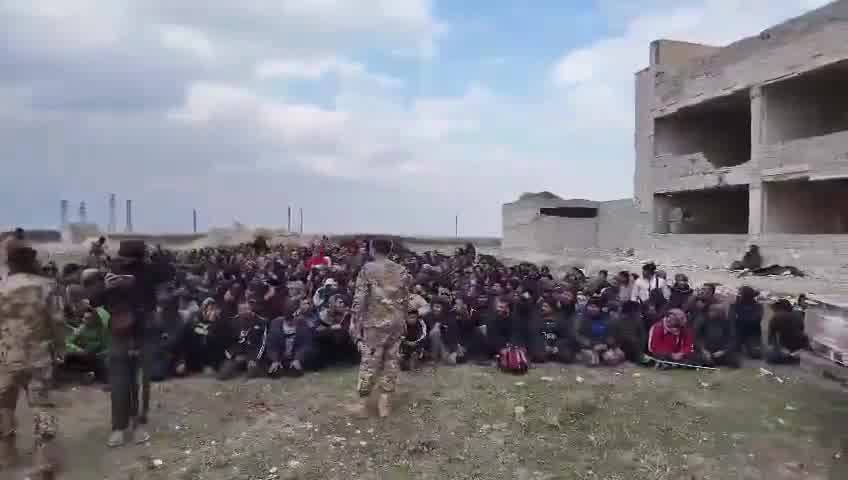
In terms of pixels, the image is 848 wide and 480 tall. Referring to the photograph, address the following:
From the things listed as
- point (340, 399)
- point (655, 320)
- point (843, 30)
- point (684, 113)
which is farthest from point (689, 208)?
point (340, 399)

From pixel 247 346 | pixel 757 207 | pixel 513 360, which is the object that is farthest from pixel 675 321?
pixel 757 207

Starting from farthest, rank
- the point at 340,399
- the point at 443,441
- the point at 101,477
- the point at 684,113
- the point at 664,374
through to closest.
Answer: the point at 684,113 < the point at 664,374 < the point at 340,399 < the point at 443,441 < the point at 101,477

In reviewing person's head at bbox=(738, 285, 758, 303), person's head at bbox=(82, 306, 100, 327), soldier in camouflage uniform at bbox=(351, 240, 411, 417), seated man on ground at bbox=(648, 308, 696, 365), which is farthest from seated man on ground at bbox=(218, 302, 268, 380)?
person's head at bbox=(738, 285, 758, 303)

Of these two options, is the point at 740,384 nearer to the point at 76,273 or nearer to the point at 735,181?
the point at 76,273

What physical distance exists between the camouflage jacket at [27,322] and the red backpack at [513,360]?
4130 millimetres

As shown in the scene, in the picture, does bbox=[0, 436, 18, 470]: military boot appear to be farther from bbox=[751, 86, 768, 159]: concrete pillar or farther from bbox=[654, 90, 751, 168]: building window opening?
bbox=[654, 90, 751, 168]: building window opening

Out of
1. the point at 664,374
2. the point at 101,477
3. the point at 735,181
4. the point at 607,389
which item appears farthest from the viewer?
the point at 735,181

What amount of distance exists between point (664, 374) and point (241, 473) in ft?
14.9

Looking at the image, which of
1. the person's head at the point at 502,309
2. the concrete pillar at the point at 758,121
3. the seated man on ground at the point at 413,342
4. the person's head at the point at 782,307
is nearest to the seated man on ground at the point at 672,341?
the person's head at the point at 782,307

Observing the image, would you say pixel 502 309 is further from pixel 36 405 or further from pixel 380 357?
pixel 36 405

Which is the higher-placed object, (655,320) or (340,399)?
(655,320)

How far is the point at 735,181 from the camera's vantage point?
15297 millimetres

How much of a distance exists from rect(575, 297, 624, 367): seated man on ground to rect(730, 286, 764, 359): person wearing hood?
157 cm

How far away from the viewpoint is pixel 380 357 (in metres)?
4.90
